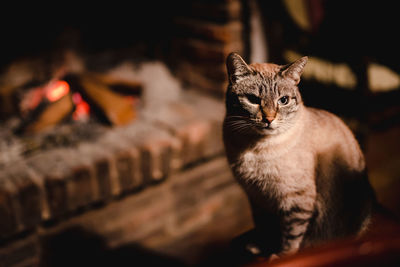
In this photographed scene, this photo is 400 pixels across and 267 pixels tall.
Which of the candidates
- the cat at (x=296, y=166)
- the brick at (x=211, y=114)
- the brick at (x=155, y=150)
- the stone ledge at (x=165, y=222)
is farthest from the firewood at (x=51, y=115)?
the cat at (x=296, y=166)

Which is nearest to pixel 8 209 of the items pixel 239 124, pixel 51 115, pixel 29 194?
pixel 29 194

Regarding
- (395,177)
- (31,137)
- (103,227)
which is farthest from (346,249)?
(395,177)

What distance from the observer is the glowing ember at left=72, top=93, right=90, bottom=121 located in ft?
4.65

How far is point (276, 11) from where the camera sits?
151cm

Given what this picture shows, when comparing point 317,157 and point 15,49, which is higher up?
point 15,49

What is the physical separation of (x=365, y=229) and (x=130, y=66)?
1230 millimetres

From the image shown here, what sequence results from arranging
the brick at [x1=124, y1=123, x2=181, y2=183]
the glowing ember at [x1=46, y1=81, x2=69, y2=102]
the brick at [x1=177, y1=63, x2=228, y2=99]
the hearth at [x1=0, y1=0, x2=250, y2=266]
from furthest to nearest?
the brick at [x1=177, y1=63, x2=228, y2=99] → the glowing ember at [x1=46, y1=81, x2=69, y2=102] → the brick at [x1=124, y1=123, x2=181, y2=183] → the hearth at [x1=0, y1=0, x2=250, y2=266]

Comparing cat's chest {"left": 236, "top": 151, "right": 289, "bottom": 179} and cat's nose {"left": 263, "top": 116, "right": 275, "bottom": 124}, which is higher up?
cat's nose {"left": 263, "top": 116, "right": 275, "bottom": 124}

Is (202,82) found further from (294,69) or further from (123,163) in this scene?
(294,69)

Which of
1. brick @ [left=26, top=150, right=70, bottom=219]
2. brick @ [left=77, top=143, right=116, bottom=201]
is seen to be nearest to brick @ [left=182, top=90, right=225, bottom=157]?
brick @ [left=77, top=143, right=116, bottom=201]

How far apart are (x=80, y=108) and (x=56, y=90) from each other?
4.8 inches

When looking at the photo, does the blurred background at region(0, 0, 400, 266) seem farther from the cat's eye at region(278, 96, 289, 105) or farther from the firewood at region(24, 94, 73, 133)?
the cat's eye at region(278, 96, 289, 105)

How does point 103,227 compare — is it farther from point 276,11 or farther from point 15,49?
point 276,11

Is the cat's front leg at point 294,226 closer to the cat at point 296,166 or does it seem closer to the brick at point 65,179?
the cat at point 296,166
